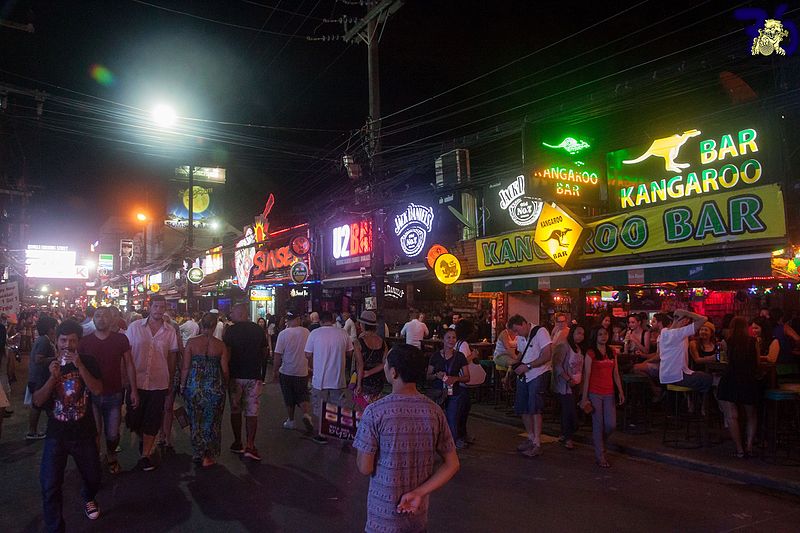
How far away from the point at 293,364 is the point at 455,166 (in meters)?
8.05

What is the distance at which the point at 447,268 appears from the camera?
1614cm

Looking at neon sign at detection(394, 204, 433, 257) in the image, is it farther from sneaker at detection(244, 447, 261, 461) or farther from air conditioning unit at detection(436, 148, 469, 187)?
sneaker at detection(244, 447, 261, 461)

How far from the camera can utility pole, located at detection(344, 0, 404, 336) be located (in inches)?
609

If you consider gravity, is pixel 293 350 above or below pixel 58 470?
above

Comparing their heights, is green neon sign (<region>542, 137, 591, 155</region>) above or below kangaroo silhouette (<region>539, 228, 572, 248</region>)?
above

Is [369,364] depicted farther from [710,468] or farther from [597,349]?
[710,468]

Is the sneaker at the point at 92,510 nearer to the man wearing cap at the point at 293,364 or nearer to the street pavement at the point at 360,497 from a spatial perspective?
the street pavement at the point at 360,497

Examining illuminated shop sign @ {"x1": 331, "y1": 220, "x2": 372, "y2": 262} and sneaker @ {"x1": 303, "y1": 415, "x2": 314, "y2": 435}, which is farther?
illuminated shop sign @ {"x1": 331, "y1": 220, "x2": 372, "y2": 262}

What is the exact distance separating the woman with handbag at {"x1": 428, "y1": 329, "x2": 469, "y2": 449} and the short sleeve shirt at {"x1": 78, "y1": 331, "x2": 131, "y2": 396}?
3938 mm

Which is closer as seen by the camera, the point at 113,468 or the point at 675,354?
the point at 113,468

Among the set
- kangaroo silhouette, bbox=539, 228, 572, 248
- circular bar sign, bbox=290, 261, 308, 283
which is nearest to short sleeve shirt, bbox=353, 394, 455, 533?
kangaroo silhouette, bbox=539, 228, 572, 248

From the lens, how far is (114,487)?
6.48 meters

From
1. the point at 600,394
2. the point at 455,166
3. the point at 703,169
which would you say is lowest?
the point at 600,394

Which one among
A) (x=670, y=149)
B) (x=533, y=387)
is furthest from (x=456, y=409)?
(x=670, y=149)
